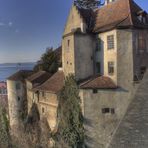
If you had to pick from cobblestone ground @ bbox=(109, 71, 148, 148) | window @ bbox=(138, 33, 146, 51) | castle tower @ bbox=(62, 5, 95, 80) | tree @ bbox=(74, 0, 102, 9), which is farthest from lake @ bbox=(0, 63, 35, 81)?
cobblestone ground @ bbox=(109, 71, 148, 148)

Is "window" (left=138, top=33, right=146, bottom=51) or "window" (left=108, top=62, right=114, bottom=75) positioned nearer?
"window" (left=138, top=33, right=146, bottom=51)

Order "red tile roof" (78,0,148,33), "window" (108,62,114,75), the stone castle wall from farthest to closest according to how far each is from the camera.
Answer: the stone castle wall, "window" (108,62,114,75), "red tile roof" (78,0,148,33)

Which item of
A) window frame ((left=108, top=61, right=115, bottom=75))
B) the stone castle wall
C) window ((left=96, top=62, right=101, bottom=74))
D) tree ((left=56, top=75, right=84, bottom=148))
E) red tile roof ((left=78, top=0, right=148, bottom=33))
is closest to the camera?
red tile roof ((left=78, top=0, right=148, bottom=33))

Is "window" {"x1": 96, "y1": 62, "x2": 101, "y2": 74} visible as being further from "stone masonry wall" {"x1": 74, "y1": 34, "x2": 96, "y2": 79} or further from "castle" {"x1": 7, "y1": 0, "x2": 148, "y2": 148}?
"stone masonry wall" {"x1": 74, "y1": 34, "x2": 96, "y2": 79}

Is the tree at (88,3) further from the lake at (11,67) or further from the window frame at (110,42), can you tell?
the window frame at (110,42)

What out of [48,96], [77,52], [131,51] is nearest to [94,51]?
[77,52]

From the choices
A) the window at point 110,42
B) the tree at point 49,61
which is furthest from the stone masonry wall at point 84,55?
the tree at point 49,61

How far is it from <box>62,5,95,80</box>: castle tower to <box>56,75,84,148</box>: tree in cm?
147

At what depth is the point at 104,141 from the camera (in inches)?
959

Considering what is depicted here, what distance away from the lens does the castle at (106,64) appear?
2403 cm

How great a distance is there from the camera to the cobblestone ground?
7.11m

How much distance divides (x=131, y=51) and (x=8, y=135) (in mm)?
18662

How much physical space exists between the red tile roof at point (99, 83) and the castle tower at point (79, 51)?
1.81 metres

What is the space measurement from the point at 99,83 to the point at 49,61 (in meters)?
14.8
